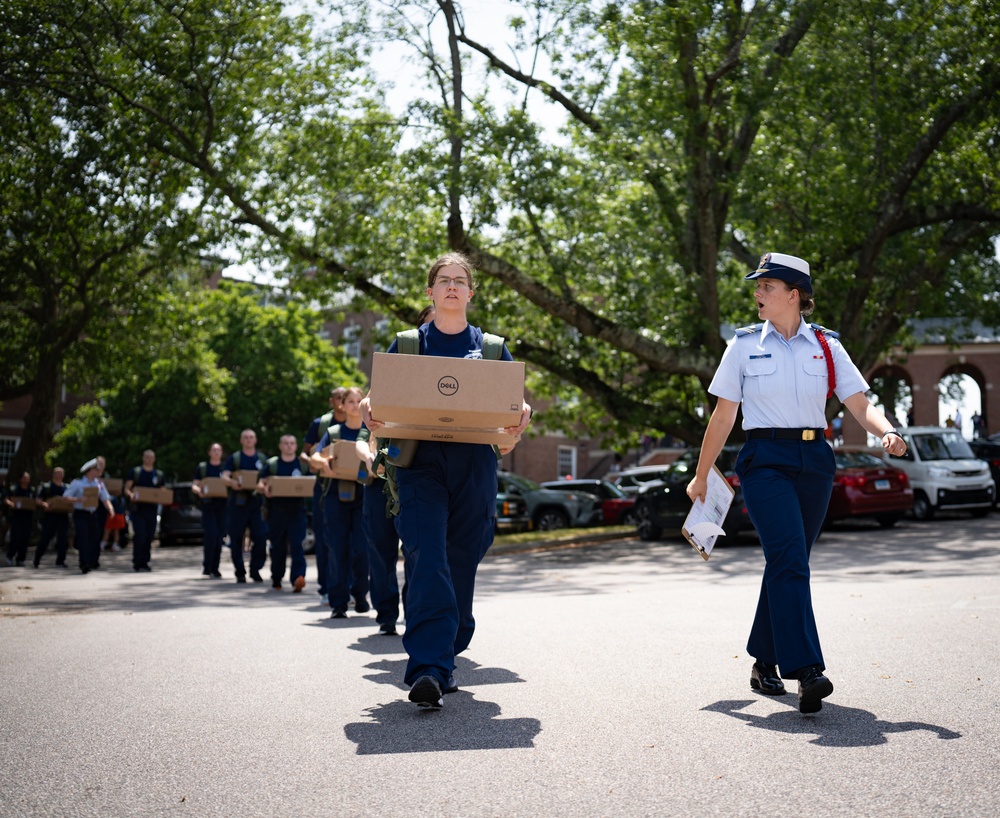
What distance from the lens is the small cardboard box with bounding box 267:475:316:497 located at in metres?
13.6

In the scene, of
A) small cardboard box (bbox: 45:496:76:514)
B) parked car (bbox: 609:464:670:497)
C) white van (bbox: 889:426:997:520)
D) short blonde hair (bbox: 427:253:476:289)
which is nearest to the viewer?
short blonde hair (bbox: 427:253:476:289)

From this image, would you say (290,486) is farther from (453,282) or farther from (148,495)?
(453,282)

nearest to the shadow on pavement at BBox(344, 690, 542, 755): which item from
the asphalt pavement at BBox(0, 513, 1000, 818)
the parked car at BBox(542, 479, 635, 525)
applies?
the asphalt pavement at BBox(0, 513, 1000, 818)

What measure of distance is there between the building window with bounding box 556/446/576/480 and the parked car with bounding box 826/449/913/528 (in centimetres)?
3879

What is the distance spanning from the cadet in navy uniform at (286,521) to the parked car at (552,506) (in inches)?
575

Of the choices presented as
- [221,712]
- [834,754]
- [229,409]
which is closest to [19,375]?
[229,409]

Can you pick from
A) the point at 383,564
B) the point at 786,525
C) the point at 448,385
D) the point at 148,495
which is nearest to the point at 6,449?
the point at 148,495

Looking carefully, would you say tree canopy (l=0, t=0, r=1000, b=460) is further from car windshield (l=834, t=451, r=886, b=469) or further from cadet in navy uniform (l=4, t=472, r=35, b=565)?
cadet in navy uniform (l=4, t=472, r=35, b=565)

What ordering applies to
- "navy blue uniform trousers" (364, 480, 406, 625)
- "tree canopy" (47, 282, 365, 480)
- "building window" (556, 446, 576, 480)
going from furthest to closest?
"building window" (556, 446, 576, 480), "tree canopy" (47, 282, 365, 480), "navy blue uniform trousers" (364, 480, 406, 625)

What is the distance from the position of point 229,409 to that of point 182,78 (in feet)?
87.2

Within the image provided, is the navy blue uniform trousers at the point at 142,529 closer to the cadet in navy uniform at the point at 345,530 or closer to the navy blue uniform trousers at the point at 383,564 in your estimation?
the cadet in navy uniform at the point at 345,530

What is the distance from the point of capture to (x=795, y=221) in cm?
2544

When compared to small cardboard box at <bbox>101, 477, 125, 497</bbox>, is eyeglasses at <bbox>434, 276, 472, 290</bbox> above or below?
above

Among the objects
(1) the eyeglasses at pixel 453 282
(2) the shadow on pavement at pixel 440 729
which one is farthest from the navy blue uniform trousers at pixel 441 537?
(1) the eyeglasses at pixel 453 282
